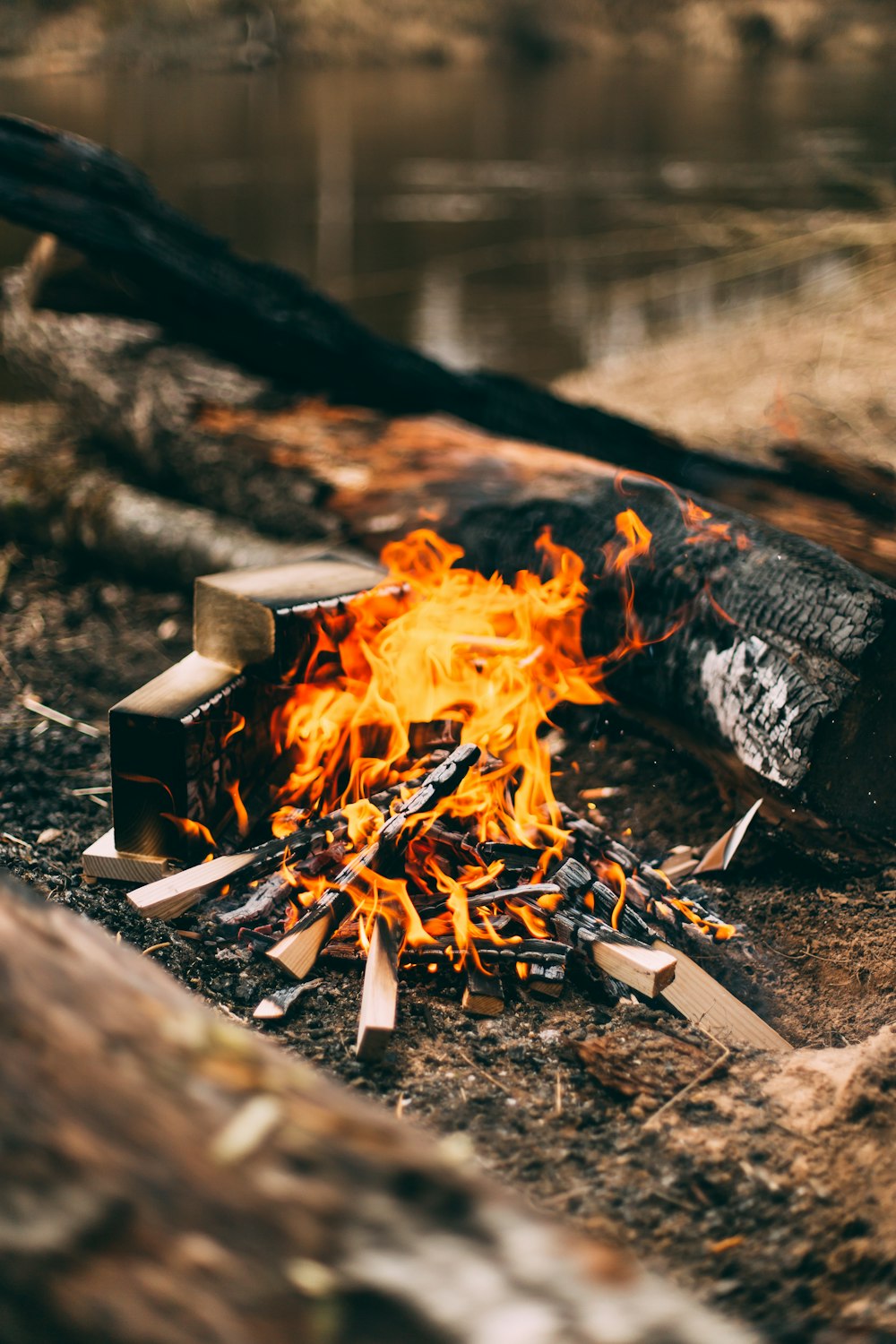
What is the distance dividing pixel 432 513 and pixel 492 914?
1768 mm

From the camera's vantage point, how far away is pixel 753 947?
263cm

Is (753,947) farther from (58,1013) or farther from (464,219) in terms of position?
(464,219)

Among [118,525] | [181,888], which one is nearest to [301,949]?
[181,888]

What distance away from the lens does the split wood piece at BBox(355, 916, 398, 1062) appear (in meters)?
2.20

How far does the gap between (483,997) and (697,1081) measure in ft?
1.69

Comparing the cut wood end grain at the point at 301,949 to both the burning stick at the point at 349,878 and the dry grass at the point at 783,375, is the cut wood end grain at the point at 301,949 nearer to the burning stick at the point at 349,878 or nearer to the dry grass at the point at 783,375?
the burning stick at the point at 349,878

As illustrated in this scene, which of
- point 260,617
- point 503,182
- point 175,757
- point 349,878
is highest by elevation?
point 503,182

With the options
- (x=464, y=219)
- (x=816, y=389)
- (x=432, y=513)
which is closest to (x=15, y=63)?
(x=464, y=219)

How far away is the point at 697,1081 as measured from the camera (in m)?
2.16

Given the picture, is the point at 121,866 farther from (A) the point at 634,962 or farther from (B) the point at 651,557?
(B) the point at 651,557

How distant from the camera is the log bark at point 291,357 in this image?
Answer: 3945mm

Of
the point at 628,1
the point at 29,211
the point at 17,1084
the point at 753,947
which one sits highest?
the point at 628,1

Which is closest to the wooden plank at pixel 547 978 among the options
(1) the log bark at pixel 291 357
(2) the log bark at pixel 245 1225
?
(2) the log bark at pixel 245 1225

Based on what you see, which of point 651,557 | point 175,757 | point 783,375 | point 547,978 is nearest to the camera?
point 547,978
